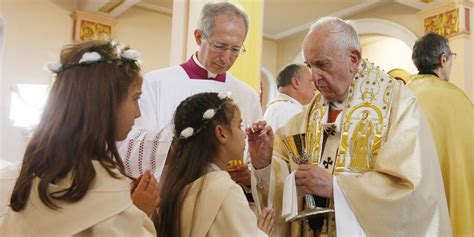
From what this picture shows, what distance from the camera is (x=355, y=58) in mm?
2736

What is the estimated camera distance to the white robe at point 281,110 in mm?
4805

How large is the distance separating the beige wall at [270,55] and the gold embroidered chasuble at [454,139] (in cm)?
801

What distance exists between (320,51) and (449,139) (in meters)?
1.30

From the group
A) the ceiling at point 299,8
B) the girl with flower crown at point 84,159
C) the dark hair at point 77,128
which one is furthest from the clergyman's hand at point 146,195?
the ceiling at point 299,8

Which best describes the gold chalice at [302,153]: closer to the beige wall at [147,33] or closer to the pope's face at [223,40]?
Result: the pope's face at [223,40]

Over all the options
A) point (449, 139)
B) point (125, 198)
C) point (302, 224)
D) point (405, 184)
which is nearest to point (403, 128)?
point (405, 184)

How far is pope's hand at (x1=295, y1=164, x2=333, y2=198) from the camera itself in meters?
2.46

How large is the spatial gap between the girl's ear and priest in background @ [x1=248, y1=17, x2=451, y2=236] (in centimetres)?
29

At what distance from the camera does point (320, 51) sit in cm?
268

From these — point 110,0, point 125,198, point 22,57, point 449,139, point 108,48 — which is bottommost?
point 125,198

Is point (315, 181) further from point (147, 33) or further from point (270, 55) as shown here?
point (270, 55)

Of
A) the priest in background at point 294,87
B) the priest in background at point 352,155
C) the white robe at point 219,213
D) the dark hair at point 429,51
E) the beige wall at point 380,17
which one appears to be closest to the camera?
the white robe at point 219,213

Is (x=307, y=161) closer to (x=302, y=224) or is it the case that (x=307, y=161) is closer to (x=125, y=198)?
(x=302, y=224)

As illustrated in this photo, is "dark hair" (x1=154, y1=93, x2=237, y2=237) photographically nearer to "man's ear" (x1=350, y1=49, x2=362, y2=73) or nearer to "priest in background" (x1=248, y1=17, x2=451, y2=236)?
"priest in background" (x1=248, y1=17, x2=451, y2=236)
